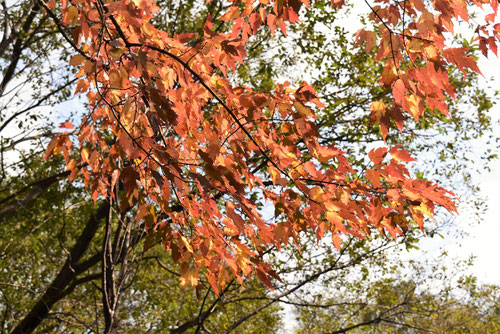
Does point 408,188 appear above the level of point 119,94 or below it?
below

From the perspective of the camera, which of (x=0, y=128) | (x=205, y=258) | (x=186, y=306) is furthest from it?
(x=186, y=306)

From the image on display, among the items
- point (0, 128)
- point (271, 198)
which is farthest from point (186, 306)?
point (271, 198)

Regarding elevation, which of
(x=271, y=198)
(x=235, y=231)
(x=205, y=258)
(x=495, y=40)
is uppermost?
(x=495, y=40)

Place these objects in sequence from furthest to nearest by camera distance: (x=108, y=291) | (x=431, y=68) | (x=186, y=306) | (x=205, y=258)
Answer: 1. (x=186, y=306)
2. (x=108, y=291)
3. (x=205, y=258)
4. (x=431, y=68)

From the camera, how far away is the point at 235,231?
119 inches

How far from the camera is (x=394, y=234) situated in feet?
A: 9.28

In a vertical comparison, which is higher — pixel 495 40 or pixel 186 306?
pixel 186 306

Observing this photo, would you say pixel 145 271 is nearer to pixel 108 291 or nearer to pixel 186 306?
pixel 186 306

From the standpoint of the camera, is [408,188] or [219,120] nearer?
[408,188]

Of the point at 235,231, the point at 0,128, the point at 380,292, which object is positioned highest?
the point at 0,128

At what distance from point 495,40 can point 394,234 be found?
1234mm

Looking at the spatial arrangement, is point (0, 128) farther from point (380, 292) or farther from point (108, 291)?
point (380, 292)

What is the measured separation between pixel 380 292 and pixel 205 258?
5740 mm

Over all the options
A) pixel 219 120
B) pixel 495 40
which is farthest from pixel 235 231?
pixel 495 40
